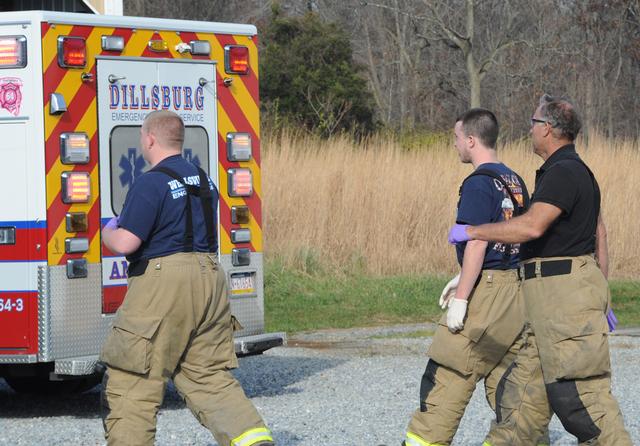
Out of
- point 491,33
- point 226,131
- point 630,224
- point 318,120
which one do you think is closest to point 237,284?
point 226,131

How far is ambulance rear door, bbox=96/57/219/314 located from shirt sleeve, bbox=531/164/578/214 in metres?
3.51

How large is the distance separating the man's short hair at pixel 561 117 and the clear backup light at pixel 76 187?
135 inches

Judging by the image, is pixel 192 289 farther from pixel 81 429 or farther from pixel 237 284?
pixel 237 284

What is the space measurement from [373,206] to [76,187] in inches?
431

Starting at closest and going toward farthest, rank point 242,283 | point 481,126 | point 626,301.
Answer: point 481,126, point 242,283, point 626,301

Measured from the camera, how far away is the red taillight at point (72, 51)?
8.05 meters

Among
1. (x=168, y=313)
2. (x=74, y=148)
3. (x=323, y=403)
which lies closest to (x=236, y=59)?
(x=74, y=148)

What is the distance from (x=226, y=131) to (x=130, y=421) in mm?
3657

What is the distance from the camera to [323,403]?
352 inches

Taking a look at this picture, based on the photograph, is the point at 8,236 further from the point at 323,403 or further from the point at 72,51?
the point at 323,403

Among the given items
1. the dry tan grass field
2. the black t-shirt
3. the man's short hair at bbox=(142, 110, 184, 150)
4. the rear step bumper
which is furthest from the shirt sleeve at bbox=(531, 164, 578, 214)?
the dry tan grass field

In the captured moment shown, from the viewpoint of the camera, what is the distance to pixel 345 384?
9984 millimetres

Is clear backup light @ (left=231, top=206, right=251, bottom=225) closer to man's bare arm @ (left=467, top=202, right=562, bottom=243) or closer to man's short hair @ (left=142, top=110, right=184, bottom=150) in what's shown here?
man's short hair @ (left=142, top=110, right=184, bottom=150)

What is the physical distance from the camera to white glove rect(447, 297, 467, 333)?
5.91 m
